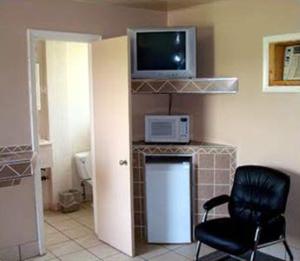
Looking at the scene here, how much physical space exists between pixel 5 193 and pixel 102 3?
6.23ft

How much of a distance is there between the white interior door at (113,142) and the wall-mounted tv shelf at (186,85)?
0.34 metres

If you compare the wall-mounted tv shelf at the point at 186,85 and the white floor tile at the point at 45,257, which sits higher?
the wall-mounted tv shelf at the point at 186,85

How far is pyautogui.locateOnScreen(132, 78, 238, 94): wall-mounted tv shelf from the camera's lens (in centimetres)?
371

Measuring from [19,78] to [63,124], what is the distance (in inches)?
61.6

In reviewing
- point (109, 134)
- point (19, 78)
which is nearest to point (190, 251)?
point (109, 134)

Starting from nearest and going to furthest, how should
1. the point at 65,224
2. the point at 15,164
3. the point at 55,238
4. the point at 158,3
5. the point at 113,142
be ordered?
the point at 15,164 < the point at 113,142 < the point at 158,3 < the point at 55,238 < the point at 65,224

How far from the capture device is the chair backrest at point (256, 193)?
10.1 ft

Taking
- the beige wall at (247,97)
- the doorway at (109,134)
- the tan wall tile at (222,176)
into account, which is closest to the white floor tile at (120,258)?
the doorway at (109,134)

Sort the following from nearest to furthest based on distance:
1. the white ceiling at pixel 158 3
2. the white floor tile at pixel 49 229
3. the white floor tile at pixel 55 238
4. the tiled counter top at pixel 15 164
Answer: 1. the tiled counter top at pixel 15 164
2. the white ceiling at pixel 158 3
3. the white floor tile at pixel 55 238
4. the white floor tile at pixel 49 229

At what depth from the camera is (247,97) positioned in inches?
142

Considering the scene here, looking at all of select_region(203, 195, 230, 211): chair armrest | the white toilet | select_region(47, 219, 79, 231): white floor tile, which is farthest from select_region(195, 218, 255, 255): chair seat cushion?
the white toilet

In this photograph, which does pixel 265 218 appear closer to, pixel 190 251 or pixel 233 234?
pixel 233 234

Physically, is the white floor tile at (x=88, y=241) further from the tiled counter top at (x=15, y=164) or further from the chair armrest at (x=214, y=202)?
the chair armrest at (x=214, y=202)

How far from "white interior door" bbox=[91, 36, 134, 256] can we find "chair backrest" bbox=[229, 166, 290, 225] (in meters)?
0.90
